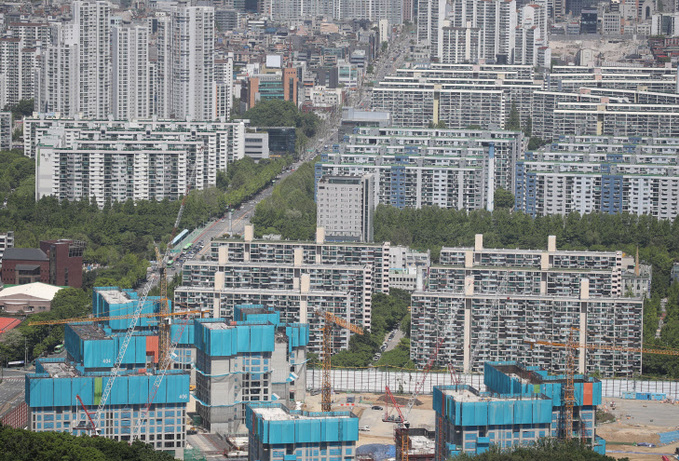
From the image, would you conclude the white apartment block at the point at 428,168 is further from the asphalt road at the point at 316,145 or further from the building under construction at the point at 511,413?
the building under construction at the point at 511,413

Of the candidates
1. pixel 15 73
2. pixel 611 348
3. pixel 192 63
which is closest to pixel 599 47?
pixel 192 63

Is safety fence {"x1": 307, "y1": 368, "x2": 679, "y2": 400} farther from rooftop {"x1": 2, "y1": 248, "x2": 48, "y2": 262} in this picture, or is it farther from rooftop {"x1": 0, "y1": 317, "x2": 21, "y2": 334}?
rooftop {"x1": 2, "y1": 248, "x2": 48, "y2": 262}

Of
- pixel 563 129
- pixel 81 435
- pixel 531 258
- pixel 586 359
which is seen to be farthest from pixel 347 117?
pixel 81 435

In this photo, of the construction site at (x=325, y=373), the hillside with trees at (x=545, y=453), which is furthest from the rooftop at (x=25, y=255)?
the hillside with trees at (x=545, y=453)

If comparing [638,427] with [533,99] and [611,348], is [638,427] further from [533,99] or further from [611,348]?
[533,99]

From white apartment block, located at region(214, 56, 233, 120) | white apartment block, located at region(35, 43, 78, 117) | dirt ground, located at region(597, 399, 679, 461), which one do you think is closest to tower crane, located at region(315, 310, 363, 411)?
dirt ground, located at region(597, 399, 679, 461)

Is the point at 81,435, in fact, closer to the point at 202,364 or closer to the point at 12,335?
the point at 202,364
